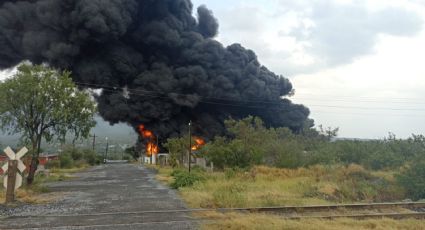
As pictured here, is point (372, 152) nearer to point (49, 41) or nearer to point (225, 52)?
point (225, 52)

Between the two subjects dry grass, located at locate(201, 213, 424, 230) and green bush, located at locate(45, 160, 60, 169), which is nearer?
dry grass, located at locate(201, 213, 424, 230)

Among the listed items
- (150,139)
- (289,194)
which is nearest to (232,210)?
(289,194)

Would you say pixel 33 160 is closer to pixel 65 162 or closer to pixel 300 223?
pixel 300 223

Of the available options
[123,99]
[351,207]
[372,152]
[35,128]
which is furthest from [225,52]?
[351,207]

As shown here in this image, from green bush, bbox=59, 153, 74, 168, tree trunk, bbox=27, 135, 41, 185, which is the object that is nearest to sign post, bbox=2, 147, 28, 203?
tree trunk, bbox=27, 135, 41, 185

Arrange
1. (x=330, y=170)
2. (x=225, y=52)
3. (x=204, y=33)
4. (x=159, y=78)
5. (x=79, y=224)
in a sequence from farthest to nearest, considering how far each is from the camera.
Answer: (x=204, y=33), (x=225, y=52), (x=159, y=78), (x=330, y=170), (x=79, y=224)

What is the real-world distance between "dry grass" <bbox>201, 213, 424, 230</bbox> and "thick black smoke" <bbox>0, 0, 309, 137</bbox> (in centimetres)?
3987

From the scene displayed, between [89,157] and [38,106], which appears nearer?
[38,106]

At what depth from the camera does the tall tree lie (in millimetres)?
19047

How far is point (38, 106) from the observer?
19359 mm

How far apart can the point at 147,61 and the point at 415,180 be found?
44.9 meters

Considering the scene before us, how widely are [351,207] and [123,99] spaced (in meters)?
41.9

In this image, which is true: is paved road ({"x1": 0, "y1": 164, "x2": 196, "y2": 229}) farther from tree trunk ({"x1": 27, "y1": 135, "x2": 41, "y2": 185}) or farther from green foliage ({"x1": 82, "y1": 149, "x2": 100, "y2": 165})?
green foliage ({"x1": 82, "y1": 149, "x2": 100, "y2": 165})

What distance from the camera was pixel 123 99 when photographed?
5147 cm
